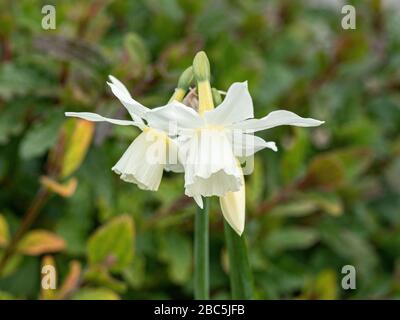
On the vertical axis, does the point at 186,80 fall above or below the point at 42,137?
below

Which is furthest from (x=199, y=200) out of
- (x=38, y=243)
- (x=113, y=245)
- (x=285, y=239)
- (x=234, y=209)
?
(x=285, y=239)

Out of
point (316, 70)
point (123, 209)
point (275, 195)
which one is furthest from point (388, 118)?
point (123, 209)

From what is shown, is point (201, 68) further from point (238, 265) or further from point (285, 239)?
point (285, 239)

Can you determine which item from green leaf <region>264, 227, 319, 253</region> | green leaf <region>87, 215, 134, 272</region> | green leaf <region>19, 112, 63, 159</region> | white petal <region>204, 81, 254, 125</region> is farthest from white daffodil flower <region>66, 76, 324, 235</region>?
green leaf <region>264, 227, 319, 253</region>

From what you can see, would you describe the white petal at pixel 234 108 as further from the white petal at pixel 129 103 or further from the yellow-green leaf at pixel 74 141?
the yellow-green leaf at pixel 74 141

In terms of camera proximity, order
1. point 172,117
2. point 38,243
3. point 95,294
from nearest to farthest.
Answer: point 172,117
point 95,294
point 38,243
